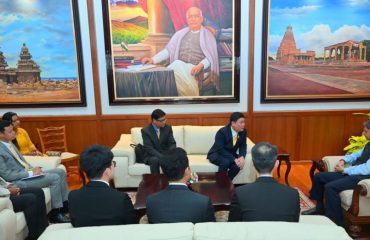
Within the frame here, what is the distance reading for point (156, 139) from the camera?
13.6 ft

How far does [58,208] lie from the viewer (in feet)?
11.4

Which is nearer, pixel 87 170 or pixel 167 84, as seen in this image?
pixel 87 170

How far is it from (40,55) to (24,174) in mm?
2085

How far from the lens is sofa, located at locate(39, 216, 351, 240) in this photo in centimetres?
162

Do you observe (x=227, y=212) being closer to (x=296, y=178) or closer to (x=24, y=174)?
(x=296, y=178)

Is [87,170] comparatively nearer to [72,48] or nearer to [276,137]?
[72,48]

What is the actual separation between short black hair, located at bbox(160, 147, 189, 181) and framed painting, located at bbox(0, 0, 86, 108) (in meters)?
3.12

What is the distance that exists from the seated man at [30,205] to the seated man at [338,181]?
8.66 feet

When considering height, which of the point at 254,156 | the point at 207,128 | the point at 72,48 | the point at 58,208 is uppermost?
the point at 72,48

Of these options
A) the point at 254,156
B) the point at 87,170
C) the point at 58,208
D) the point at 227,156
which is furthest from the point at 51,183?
the point at 254,156

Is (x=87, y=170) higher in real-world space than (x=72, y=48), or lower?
lower

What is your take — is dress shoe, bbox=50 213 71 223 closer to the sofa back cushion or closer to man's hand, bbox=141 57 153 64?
the sofa back cushion

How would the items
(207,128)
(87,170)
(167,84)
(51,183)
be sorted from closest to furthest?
(87,170) < (51,183) < (207,128) < (167,84)

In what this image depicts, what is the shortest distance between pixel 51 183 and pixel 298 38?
3.78 m
